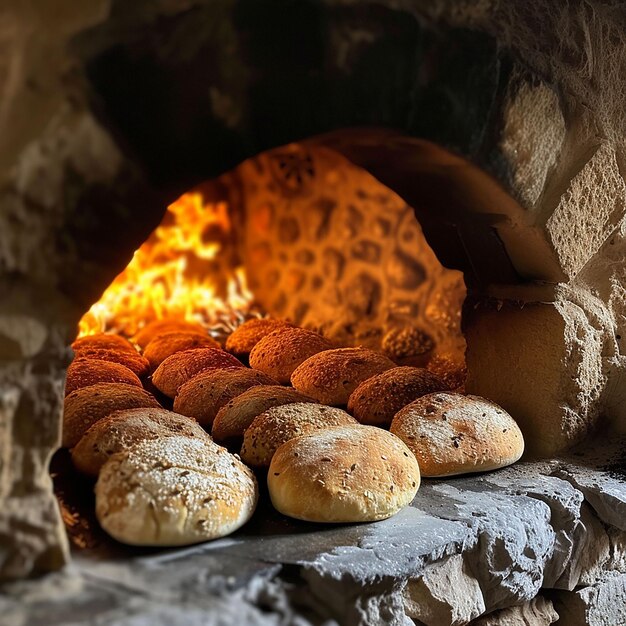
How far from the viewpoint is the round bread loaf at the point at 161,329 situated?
272 centimetres

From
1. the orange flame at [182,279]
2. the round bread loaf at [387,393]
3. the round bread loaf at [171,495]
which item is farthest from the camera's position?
the orange flame at [182,279]

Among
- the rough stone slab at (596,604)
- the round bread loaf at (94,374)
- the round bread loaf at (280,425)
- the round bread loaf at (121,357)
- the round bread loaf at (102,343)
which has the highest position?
the round bread loaf at (280,425)

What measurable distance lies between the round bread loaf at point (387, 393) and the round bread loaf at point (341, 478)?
0.41 metres

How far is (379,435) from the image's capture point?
1.52 meters

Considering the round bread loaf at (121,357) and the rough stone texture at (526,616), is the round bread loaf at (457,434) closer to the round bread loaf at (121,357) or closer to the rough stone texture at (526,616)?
the rough stone texture at (526,616)

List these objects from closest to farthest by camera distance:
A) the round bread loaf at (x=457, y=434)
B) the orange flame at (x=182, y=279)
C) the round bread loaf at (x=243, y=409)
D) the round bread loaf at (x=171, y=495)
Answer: the round bread loaf at (x=171, y=495) → the round bread loaf at (x=457, y=434) → the round bread loaf at (x=243, y=409) → the orange flame at (x=182, y=279)

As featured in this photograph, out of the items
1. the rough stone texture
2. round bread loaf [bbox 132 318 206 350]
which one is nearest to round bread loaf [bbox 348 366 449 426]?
the rough stone texture

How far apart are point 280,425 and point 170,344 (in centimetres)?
100

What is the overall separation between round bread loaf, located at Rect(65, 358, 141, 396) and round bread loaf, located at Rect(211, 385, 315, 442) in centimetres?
40

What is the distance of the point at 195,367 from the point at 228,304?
3.74ft

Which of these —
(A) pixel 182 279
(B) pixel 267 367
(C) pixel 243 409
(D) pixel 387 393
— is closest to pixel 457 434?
(D) pixel 387 393

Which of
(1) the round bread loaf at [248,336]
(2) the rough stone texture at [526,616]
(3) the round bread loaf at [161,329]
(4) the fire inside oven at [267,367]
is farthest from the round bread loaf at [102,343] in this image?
(2) the rough stone texture at [526,616]

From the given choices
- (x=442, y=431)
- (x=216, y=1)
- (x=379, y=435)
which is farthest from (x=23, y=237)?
(x=442, y=431)

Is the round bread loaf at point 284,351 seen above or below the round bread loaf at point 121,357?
above
